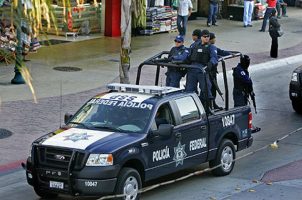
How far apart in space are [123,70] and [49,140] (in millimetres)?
5079

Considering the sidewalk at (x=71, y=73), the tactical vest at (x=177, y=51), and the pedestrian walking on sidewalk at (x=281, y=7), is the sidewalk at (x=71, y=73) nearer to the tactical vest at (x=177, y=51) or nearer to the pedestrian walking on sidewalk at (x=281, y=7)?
the pedestrian walking on sidewalk at (x=281, y=7)

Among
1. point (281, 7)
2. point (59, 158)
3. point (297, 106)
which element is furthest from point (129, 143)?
point (281, 7)

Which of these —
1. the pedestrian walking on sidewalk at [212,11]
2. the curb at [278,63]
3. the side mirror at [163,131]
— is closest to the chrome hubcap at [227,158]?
the side mirror at [163,131]

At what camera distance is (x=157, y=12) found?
1110 inches

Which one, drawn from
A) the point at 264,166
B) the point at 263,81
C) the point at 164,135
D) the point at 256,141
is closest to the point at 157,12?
the point at 263,81

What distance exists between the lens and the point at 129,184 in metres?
10.6

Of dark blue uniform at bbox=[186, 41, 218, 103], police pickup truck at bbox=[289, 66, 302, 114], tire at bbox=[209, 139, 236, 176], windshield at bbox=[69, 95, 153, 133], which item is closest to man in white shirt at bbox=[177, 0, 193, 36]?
police pickup truck at bbox=[289, 66, 302, 114]

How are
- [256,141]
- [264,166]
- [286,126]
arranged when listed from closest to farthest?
1. [264,166]
2. [256,141]
3. [286,126]

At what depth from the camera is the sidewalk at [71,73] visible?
51.3 ft

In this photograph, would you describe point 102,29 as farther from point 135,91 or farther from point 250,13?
point 135,91

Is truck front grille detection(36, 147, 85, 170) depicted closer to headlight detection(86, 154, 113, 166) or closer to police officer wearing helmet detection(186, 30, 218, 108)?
headlight detection(86, 154, 113, 166)

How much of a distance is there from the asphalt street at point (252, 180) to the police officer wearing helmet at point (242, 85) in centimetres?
97

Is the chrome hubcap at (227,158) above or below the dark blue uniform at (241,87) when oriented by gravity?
below

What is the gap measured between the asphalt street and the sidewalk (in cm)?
150
